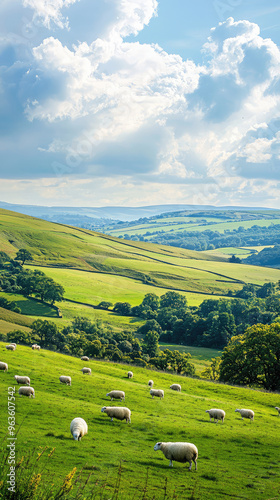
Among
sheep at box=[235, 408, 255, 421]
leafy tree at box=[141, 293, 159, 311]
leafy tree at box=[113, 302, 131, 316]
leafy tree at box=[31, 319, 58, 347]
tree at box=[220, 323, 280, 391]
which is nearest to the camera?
sheep at box=[235, 408, 255, 421]

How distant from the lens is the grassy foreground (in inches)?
624

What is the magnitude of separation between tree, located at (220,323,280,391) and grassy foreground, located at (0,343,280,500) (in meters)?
13.7

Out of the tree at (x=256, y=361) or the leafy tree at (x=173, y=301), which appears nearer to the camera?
the tree at (x=256, y=361)

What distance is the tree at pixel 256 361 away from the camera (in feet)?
181

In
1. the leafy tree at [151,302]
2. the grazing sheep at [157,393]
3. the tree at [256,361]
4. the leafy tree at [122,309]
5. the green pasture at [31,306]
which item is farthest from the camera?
the leafy tree at [151,302]

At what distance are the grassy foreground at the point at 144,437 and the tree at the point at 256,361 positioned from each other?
13.7 m

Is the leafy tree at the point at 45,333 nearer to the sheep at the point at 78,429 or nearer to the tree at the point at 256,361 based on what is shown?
the tree at the point at 256,361

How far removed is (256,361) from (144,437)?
37.4 metres

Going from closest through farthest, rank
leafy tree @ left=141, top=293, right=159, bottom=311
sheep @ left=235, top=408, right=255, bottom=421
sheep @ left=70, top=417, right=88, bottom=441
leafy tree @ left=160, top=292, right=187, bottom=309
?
1. sheep @ left=70, top=417, right=88, bottom=441
2. sheep @ left=235, top=408, right=255, bottom=421
3. leafy tree @ left=141, top=293, right=159, bottom=311
4. leafy tree @ left=160, top=292, right=187, bottom=309

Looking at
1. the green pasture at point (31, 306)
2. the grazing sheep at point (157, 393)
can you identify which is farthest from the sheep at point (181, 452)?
the green pasture at point (31, 306)

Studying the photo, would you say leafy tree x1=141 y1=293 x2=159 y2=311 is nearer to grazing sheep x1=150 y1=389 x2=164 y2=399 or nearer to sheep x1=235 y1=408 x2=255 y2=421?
grazing sheep x1=150 y1=389 x2=164 y2=399

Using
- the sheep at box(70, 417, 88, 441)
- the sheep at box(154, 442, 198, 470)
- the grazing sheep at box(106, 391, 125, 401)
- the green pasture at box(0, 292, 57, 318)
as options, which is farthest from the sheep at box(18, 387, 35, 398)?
the green pasture at box(0, 292, 57, 318)

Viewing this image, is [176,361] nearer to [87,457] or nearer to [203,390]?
[203,390]

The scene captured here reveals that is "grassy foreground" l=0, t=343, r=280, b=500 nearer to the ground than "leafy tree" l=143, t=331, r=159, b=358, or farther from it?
farther from it
